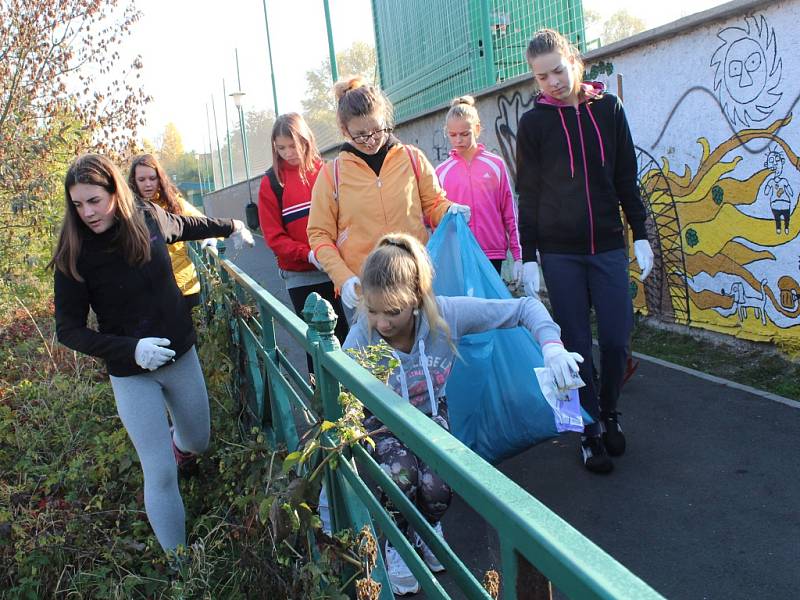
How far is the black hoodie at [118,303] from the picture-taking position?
2953 mm

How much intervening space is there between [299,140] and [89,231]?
4.89ft

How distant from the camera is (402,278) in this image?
8.34 ft

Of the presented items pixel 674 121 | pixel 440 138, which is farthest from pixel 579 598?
pixel 440 138

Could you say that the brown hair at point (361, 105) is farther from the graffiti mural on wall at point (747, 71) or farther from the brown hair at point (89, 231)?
the graffiti mural on wall at point (747, 71)

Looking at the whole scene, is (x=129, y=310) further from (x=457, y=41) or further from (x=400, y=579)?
(x=457, y=41)

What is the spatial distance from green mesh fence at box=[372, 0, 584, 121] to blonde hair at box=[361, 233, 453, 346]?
17.4 ft

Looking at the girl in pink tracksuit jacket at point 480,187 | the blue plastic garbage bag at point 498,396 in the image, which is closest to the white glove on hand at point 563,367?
the blue plastic garbage bag at point 498,396

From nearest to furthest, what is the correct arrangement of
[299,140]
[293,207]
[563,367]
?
[563,367] < [299,140] < [293,207]

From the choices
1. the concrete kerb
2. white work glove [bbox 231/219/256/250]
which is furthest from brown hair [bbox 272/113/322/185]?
the concrete kerb

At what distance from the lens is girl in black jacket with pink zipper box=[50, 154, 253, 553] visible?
2.95 metres

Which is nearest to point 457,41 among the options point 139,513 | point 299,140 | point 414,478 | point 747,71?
point 747,71

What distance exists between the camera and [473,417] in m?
3.30

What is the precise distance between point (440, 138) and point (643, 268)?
586cm

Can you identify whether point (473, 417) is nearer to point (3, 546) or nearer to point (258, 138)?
point (3, 546)
